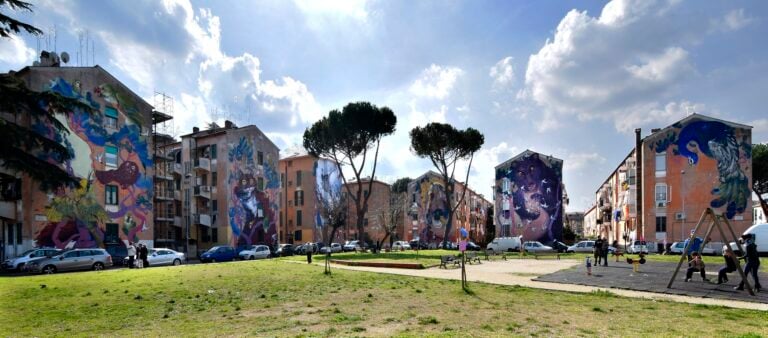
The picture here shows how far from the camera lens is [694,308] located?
11.2 m

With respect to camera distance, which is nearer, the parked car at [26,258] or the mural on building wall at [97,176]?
the parked car at [26,258]

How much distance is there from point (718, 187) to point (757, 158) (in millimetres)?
15077

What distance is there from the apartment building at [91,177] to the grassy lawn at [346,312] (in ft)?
72.5

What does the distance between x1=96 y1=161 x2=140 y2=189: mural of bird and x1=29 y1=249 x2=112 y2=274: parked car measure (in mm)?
10270

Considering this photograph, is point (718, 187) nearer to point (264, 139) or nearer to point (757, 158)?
point (757, 158)

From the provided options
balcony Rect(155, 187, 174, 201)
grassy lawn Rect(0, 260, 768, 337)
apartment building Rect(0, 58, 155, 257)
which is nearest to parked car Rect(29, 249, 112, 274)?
apartment building Rect(0, 58, 155, 257)

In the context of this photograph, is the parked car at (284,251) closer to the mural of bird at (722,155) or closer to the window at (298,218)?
the window at (298,218)

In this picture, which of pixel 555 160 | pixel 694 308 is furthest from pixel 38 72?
pixel 555 160

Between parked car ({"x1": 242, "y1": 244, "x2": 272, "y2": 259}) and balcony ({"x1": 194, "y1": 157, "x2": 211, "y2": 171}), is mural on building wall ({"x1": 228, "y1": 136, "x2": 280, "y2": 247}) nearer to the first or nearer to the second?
balcony ({"x1": 194, "y1": 157, "x2": 211, "y2": 171})

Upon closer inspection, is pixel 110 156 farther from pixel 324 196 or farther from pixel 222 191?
pixel 324 196

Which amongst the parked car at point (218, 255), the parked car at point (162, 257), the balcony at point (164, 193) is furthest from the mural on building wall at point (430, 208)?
the parked car at point (162, 257)

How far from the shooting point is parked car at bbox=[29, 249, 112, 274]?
2688 centimetres

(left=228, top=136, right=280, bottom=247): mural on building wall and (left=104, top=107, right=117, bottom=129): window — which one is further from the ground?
(left=104, top=107, right=117, bottom=129): window

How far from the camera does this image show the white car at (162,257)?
33.9 meters
